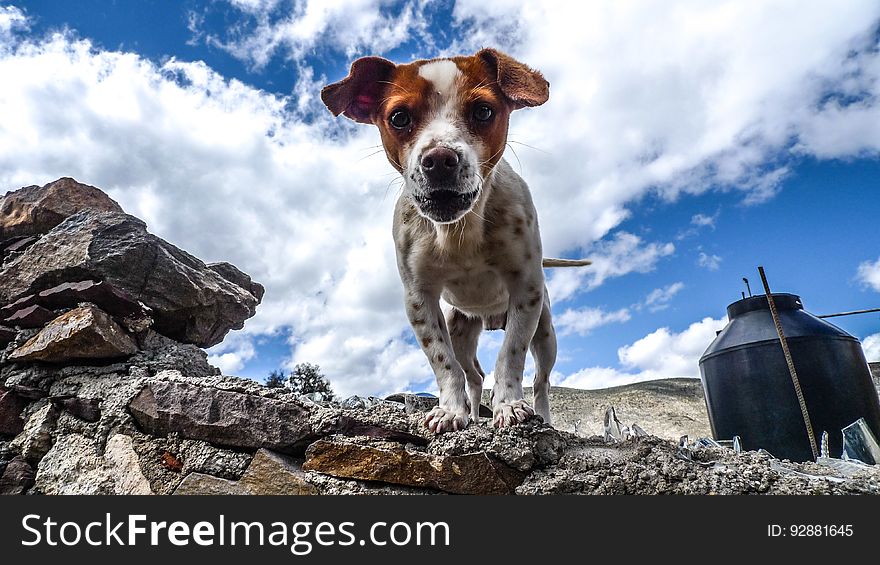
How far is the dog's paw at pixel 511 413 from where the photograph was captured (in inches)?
88.3

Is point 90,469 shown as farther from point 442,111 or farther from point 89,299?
point 442,111

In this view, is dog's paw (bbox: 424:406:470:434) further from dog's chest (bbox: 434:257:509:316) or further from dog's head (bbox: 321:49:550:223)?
dog's head (bbox: 321:49:550:223)

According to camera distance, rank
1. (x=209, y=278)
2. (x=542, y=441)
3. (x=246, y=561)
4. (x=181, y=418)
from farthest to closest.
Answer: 1. (x=209, y=278)
2. (x=181, y=418)
3. (x=542, y=441)
4. (x=246, y=561)

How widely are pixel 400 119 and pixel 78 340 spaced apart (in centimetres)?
209

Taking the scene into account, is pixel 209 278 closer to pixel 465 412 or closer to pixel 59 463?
pixel 59 463

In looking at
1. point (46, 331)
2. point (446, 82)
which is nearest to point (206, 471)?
point (46, 331)

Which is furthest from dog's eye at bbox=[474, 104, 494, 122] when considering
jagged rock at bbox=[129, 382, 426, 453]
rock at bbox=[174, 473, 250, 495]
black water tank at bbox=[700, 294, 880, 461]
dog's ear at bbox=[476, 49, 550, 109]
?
black water tank at bbox=[700, 294, 880, 461]

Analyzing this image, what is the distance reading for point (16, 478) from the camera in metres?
2.57

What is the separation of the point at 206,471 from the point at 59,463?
2.97 feet

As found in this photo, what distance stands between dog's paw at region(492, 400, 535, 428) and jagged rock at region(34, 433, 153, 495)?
159 cm

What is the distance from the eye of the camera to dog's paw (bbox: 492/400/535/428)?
7.36 ft

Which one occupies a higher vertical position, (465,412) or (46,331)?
(46,331)

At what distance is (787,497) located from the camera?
1709mm

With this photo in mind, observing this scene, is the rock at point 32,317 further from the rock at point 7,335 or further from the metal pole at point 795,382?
the metal pole at point 795,382
